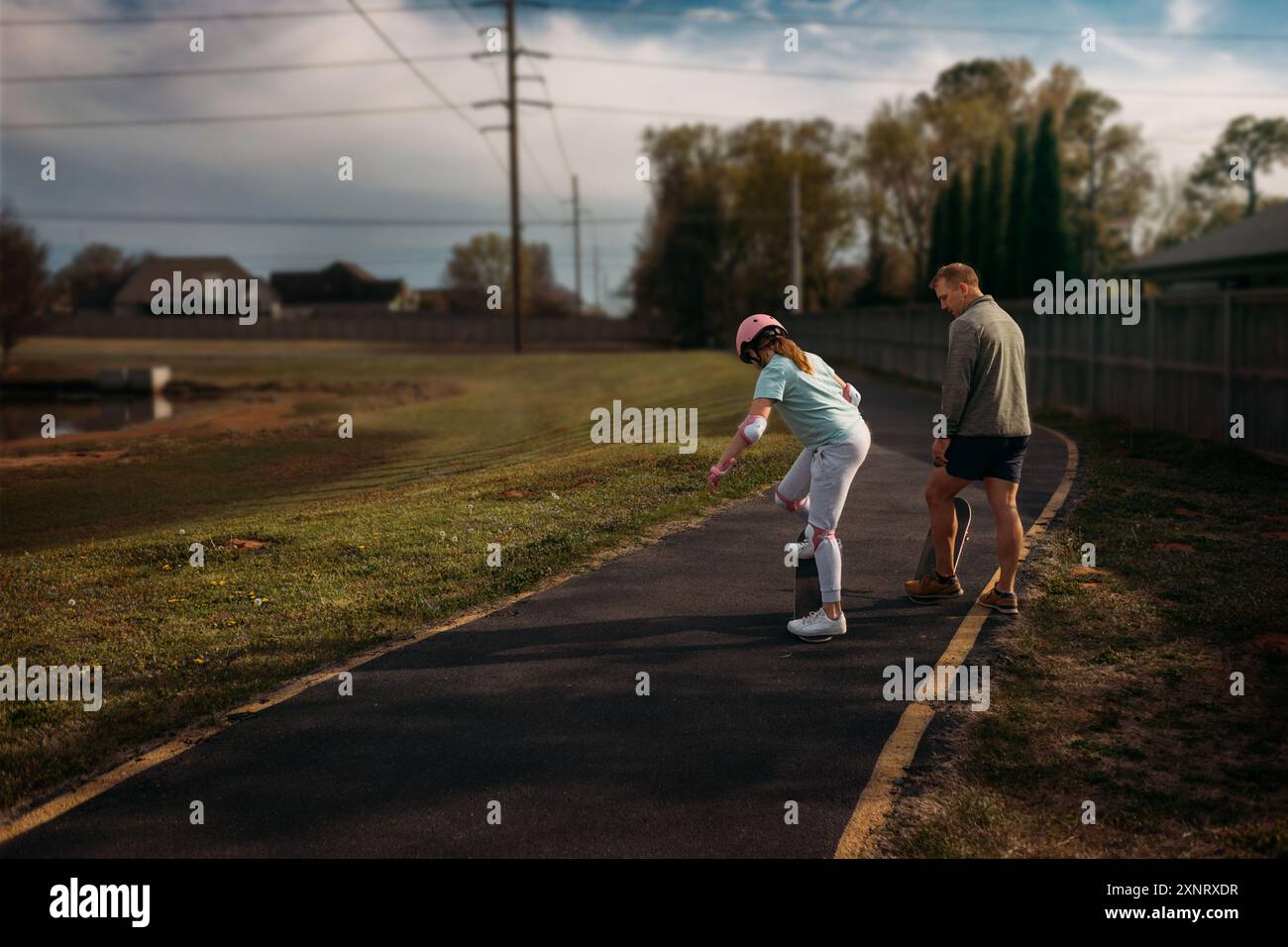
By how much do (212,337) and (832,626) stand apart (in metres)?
85.2

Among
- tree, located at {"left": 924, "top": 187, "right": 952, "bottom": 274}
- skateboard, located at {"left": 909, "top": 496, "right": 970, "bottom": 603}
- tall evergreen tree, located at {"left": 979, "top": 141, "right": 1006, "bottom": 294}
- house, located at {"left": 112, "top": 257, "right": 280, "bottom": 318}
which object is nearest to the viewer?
skateboard, located at {"left": 909, "top": 496, "right": 970, "bottom": 603}

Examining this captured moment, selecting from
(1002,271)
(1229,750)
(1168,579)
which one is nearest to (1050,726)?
(1229,750)

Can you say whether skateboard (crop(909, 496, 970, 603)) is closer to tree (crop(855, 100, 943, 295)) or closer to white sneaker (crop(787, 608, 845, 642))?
white sneaker (crop(787, 608, 845, 642))

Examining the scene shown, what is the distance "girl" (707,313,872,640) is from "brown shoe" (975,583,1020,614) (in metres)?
1.13

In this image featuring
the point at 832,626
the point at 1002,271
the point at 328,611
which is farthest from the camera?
the point at 1002,271

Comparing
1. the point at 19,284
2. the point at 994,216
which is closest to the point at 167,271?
the point at 19,284

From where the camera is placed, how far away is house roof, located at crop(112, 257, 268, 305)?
114 m

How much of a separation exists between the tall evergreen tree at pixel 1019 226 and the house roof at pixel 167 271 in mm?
91634

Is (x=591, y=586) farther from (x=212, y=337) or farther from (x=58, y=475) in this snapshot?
(x=212, y=337)

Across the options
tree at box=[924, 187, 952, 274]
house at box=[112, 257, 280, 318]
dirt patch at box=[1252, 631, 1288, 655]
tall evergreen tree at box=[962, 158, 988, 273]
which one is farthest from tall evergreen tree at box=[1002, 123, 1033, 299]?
house at box=[112, 257, 280, 318]

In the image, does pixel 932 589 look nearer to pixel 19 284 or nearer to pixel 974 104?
pixel 19 284

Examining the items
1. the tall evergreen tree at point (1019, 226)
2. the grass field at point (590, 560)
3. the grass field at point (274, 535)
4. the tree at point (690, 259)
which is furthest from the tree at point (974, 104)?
the grass field at point (590, 560)

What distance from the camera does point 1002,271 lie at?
131 ft
